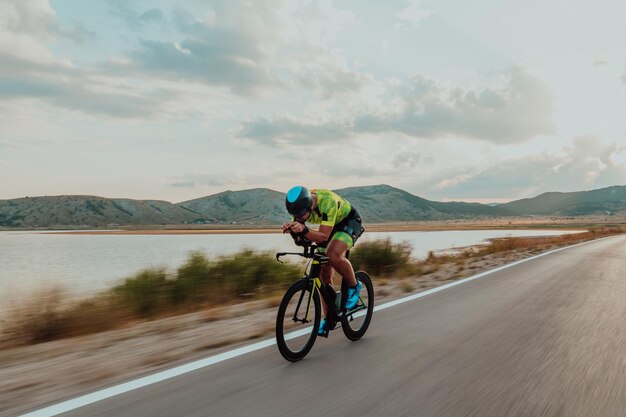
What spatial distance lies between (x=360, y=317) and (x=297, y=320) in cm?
152

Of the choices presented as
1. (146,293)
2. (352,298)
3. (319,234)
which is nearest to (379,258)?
(146,293)

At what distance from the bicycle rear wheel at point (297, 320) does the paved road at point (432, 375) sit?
0.49ft

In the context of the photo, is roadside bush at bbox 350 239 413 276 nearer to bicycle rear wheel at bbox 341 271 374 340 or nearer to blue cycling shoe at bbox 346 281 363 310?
bicycle rear wheel at bbox 341 271 374 340

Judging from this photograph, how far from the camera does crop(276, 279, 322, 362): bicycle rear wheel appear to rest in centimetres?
481

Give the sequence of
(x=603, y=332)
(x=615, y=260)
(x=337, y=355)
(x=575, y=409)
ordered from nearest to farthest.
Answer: (x=575, y=409)
(x=337, y=355)
(x=603, y=332)
(x=615, y=260)

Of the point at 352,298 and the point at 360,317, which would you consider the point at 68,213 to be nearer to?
the point at 360,317

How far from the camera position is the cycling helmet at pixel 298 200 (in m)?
4.80

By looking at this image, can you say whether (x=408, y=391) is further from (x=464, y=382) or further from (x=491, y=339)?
(x=491, y=339)

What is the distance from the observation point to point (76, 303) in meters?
8.23

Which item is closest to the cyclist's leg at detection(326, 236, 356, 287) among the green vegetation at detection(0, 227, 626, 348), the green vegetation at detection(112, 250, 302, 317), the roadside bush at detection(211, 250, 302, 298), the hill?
the green vegetation at detection(0, 227, 626, 348)

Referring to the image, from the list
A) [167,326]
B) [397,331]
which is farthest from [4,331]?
[397,331]

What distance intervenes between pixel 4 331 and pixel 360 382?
569 centimetres

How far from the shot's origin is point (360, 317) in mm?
6402

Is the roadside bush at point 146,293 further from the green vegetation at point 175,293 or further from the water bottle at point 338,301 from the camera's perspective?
the water bottle at point 338,301
